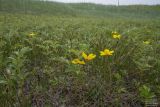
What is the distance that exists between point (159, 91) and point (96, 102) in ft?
1.89

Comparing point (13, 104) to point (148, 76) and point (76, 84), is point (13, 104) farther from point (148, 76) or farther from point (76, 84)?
point (148, 76)

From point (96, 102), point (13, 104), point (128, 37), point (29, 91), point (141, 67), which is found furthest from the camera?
point (128, 37)

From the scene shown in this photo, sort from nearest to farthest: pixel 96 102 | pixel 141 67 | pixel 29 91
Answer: pixel 96 102 < pixel 29 91 < pixel 141 67

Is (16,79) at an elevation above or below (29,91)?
above

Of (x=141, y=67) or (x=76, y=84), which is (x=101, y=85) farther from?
(x=141, y=67)

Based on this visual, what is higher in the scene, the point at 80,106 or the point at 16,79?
the point at 16,79

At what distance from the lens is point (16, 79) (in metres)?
2.34

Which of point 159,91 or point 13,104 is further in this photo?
point 159,91

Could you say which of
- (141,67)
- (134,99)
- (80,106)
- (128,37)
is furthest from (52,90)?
(128,37)

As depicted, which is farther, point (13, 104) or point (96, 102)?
point (96, 102)

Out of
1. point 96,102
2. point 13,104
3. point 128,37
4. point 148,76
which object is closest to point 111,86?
point 96,102

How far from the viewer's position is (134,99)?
7.84 ft

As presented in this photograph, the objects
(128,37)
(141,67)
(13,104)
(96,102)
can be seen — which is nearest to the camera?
(13,104)

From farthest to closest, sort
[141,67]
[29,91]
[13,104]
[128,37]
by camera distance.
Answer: [128,37], [141,67], [29,91], [13,104]
